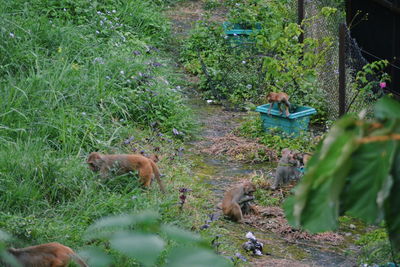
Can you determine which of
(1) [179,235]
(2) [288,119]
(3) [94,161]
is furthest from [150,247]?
(2) [288,119]

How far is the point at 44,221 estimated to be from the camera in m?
6.13

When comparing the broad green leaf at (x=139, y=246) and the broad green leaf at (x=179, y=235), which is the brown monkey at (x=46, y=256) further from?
the broad green leaf at (x=139, y=246)

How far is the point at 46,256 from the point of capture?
5094 millimetres

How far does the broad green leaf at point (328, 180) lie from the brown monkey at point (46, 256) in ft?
12.0

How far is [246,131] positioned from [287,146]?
88 cm

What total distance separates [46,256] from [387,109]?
3.86 metres

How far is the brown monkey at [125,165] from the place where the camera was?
7.04 meters

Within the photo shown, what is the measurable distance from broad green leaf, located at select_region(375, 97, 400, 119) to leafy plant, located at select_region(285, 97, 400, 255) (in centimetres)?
7

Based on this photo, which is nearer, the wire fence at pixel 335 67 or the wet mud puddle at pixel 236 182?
the wet mud puddle at pixel 236 182

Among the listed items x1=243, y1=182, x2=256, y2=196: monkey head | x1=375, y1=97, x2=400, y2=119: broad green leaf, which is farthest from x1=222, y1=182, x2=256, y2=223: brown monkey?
x1=375, y1=97, x2=400, y2=119: broad green leaf

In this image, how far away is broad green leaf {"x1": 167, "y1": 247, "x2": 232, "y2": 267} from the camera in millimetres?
1367

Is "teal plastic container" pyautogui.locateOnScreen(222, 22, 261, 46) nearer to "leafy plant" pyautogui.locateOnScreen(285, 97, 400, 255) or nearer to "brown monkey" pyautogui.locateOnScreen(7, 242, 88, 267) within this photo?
"brown monkey" pyautogui.locateOnScreen(7, 242, 88, 267)

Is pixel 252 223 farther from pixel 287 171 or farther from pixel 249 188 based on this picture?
pixel 287 171

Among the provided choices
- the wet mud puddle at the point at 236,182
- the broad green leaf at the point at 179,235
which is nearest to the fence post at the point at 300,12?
the wet mud puddle at the point at 236,182
